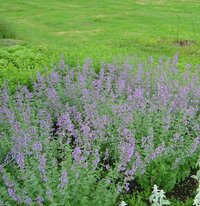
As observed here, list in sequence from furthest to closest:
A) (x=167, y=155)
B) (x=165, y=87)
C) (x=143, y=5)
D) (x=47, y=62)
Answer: (x=143, y=5) < (x=47, y=62) < (x=165, y=87) < (x=167, y=155)

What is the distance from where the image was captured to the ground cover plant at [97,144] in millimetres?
3850

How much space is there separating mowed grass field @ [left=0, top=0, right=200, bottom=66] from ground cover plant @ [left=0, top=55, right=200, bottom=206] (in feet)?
7.43

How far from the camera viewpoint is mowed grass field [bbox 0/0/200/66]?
11.2 metres

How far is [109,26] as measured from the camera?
15.0m

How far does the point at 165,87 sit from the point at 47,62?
3.12m

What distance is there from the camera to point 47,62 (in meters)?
8.09

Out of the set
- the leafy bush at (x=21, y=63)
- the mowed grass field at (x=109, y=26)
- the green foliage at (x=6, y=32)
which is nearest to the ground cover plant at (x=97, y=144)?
the leafy bush at (x=21, y=63)

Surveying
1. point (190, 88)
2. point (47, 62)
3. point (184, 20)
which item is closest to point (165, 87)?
point (190, 88)

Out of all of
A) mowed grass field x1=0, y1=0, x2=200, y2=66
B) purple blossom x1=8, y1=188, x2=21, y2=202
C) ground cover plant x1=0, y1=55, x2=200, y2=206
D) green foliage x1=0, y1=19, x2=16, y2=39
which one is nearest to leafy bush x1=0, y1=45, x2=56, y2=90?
mowed grass field x1=0, y1=0, x2=200, y2=66

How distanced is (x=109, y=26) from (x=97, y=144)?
1095 cm

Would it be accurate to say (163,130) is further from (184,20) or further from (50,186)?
(184,20)

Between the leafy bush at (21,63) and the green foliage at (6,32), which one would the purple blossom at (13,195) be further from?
the green foliage at (6,32)

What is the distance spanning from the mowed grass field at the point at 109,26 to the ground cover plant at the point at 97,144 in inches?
89.2

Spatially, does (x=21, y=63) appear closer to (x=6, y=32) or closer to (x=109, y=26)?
(x=6, y=32)
